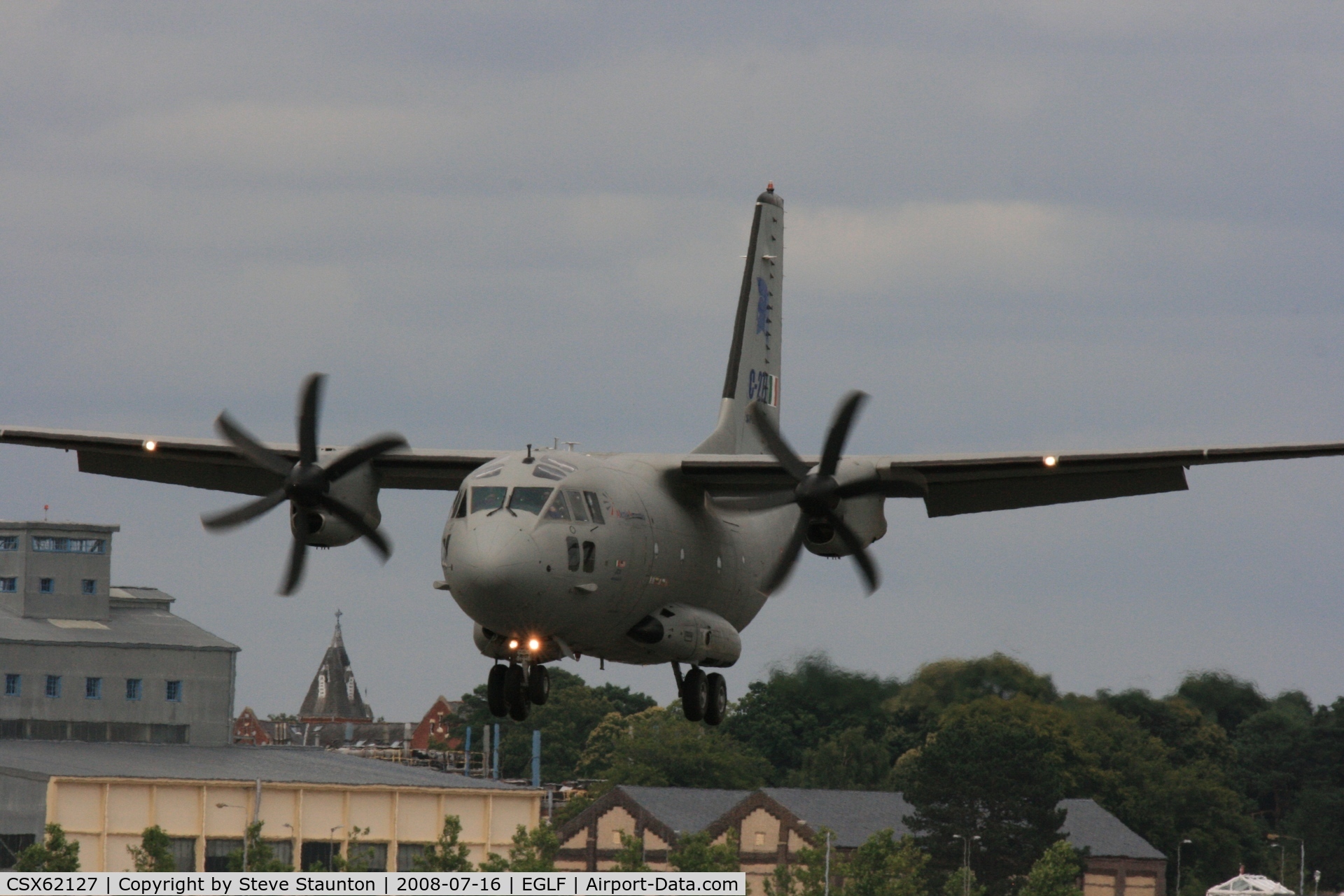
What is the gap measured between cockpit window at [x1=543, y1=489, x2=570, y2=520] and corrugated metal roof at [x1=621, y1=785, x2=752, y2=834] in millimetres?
73939

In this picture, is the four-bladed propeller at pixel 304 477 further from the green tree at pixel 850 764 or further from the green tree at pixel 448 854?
the green tree at pixel 850 764

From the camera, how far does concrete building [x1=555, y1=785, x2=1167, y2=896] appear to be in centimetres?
10575

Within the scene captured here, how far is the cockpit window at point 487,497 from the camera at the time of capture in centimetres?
3666

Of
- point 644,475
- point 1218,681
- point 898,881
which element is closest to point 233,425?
point 644,475

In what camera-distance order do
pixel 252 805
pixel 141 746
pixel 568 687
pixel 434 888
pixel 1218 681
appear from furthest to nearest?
pixel 568 687 < pixel 141 746 < pixel 1218 681 < pixel 252 805 < pixel 434 888

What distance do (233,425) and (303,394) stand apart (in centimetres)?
207

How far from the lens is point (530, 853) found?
85125mm

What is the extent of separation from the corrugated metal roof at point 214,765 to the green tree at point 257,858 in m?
6.83

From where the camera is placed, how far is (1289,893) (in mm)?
100062

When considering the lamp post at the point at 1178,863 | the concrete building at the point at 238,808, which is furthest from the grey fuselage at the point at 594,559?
the lamp post at the point at 1178,863

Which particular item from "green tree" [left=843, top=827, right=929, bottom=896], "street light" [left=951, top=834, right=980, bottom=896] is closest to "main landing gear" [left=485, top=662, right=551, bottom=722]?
"green tree" [left=843, top=827, right=929, bottom=896]

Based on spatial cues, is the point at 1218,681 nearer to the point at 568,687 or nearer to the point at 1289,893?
the point at 1289,893

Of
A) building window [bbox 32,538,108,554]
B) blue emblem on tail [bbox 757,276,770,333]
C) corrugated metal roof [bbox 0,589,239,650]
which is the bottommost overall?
corrugated metal roof [bbox 0,589,239,650]

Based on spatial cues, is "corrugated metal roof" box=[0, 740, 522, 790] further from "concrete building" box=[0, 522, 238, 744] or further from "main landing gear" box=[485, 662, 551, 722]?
"main landing gear" box=[485, 662, 551, 722]
